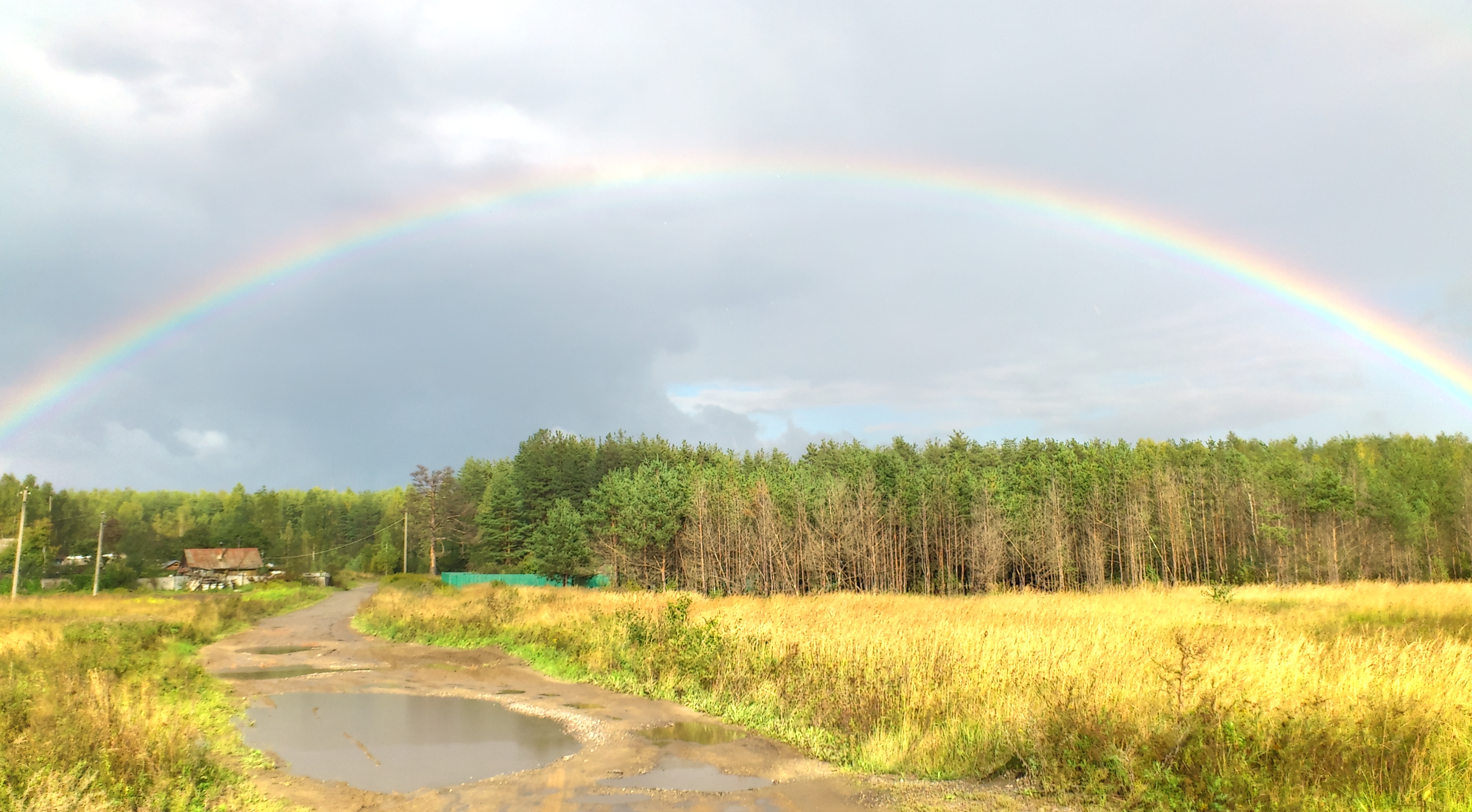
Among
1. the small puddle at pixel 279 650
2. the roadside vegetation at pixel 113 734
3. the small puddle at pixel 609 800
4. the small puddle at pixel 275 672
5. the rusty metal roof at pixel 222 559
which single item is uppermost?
the roadside vegetation at pixel 113 734

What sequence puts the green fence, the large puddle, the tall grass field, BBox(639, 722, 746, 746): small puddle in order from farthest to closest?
the green fence → BBox(639, 722, 746, 746): small puddle → the large puddle → the tall grass field

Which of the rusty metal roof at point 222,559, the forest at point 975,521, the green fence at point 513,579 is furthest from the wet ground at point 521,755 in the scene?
the rusty metal roof at point 222,559

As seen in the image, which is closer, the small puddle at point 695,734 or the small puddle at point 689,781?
the small puddle at point 689,781

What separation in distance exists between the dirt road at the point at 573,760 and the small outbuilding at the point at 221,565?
94200 mm

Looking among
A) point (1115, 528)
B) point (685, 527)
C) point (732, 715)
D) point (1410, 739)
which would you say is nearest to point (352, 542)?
point (685, 527)

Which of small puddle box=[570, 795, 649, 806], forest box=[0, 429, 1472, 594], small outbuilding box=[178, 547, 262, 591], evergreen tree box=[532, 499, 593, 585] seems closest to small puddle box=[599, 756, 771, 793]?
small puddle box=[570, 795, 649, 806]

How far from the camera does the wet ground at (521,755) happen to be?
32.2ft

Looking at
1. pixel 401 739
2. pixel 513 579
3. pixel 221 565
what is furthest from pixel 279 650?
pixel 221 565

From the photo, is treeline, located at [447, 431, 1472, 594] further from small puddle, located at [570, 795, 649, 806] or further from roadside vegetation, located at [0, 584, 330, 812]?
small puddle, located at [570, 795, 649, 806]

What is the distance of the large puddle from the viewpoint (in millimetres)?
11570

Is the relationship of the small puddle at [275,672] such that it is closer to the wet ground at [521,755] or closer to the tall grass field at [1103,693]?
the wet ground at [521,755]

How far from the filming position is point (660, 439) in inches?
3974

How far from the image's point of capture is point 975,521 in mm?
61125

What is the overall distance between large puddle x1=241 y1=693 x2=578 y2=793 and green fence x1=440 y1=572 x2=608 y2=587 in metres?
56.9
